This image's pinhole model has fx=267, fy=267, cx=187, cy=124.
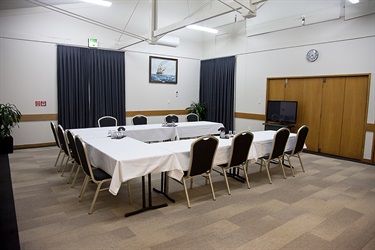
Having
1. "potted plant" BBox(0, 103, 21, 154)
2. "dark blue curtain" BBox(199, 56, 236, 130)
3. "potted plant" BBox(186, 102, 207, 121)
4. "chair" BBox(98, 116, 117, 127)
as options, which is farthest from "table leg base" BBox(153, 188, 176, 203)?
"potted plant" BBox(186, 102, 207, 121)

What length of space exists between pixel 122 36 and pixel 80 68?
159cm

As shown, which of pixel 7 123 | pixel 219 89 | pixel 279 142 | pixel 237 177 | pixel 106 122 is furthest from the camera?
pixel 219 89

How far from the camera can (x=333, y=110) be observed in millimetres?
6367

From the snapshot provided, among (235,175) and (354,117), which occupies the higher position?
(354,117)

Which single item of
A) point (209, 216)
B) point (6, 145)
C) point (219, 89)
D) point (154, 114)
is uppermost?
point (219, 89)

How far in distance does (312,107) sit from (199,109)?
383 cm

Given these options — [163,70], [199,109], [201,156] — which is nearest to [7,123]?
[163,70]

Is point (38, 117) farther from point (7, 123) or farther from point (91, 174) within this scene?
point (91, 174)

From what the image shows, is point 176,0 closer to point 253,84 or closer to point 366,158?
point 253,84

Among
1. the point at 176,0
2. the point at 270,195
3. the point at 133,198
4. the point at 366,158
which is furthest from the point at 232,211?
the point at 176,0

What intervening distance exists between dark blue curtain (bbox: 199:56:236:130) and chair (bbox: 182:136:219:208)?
5.35 metres

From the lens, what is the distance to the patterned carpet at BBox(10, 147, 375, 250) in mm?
2625

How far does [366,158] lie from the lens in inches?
232

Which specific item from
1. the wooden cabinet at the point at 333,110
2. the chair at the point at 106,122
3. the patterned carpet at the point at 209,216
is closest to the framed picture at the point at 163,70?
the chair at the point at 106,122
